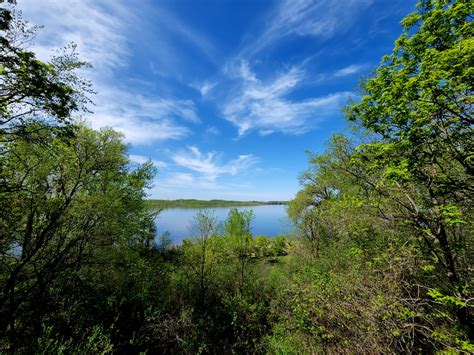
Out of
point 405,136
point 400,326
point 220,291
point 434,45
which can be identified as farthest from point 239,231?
point 434,45

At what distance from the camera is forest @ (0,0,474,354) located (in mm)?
5266

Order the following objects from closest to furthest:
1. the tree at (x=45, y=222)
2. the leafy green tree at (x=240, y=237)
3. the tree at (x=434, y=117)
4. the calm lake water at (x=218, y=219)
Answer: the tree at (x=434, y=117), the tree at (x=45, y=222), the leafy green tree at (x=240, y=237), the calm lake water at (x=218, y=219)

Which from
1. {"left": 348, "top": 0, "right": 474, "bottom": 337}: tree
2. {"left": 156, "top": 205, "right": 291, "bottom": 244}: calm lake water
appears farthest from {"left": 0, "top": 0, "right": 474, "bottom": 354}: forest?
{"left": 156, "top": 205, "right": 291, "bottom": 244}: calm lake water

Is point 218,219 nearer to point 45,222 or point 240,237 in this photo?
point 240,237

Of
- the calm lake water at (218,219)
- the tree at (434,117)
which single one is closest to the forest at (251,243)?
the tree at (434,117)

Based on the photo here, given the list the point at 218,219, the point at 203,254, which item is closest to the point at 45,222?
the point at 203,254

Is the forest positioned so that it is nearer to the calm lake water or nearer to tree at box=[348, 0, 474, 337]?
tree at box=[348, 0, 474, 337]

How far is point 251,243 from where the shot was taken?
543 inches

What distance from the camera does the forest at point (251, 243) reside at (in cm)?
Result: 527

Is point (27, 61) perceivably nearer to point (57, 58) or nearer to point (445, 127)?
point (57, 58)

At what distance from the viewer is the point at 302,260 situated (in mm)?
15938

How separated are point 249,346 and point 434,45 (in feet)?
44.5

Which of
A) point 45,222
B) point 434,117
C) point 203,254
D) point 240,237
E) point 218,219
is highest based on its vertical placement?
point 434,117

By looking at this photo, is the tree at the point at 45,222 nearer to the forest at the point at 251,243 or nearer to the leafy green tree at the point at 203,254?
the forest at the point at 251,243
